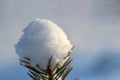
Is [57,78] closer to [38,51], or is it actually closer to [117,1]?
[38,51]

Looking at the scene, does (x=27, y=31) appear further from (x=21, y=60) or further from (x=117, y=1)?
(x=117, y=1)

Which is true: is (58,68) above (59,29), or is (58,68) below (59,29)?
below

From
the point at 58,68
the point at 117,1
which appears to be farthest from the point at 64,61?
the point at 117,1

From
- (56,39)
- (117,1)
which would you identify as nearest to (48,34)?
(56,39)

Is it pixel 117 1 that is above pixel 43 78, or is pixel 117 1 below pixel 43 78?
above
